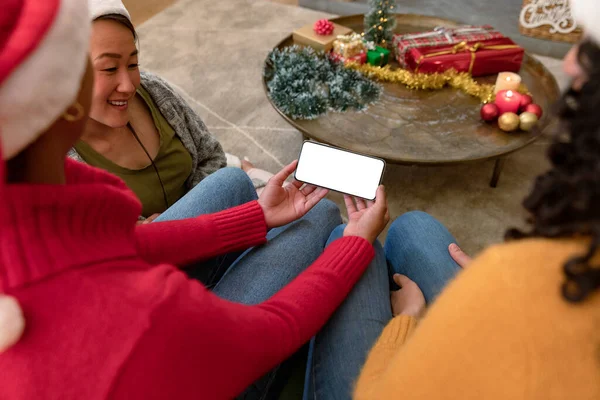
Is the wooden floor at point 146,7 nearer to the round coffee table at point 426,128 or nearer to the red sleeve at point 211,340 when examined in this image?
the round coffee table at point 426,128

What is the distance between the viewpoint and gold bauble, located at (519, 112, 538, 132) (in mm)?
1283

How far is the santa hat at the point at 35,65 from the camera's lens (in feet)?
1.21

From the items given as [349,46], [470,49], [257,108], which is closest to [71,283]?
[349,46]

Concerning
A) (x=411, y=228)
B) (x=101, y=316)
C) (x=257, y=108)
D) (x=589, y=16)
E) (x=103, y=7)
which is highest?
(x=589, y=16)

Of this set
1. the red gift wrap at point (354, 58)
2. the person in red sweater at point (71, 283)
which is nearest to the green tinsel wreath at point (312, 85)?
the red gift wrap at point (354, 58)

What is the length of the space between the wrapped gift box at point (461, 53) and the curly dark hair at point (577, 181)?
4.08ft

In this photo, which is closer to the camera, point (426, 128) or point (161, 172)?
point (161, 172)

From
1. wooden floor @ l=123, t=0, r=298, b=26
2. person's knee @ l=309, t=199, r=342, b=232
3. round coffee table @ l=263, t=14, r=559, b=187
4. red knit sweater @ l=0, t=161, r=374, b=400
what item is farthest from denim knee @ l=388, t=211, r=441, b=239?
wooden floor @ l=123, t=0, r=298, b=26

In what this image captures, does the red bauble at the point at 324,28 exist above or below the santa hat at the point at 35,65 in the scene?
below

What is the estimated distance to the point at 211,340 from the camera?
469 millimetres

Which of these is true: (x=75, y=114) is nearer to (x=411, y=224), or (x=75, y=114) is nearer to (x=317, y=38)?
(x=411, y=224)

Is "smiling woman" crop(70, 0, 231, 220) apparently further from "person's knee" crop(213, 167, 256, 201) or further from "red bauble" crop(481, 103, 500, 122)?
"red bauble" crop(481, 103, 500, 122)

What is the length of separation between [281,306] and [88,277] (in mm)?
300

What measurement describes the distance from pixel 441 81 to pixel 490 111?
24cm
